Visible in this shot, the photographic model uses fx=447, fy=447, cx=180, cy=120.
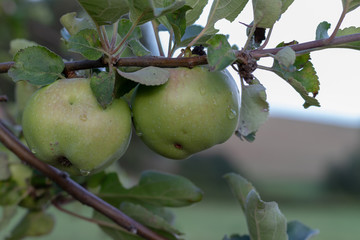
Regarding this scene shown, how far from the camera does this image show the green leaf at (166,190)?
824 millimetres

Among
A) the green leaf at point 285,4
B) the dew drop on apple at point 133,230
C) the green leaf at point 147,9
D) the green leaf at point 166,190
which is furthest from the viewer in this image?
the green leaf at point 166,190

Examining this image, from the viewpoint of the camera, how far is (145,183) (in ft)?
2.82

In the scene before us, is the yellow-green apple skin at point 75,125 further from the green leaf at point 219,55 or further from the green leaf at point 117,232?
the green leaf at point 117,232

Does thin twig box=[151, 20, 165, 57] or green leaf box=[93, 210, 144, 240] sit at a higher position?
thin twig box=[151, 20, 165, 57]

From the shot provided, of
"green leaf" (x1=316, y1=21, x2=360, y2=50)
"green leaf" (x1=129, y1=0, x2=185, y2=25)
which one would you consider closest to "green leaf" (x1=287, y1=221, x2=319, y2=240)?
"green leaf" (x1=316, y1=21, x2=360, y2=50)

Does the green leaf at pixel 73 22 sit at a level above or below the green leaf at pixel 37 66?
above

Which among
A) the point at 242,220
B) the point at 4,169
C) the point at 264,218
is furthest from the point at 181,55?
the point at 242,220

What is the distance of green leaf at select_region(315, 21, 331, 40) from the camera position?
1.92 ft

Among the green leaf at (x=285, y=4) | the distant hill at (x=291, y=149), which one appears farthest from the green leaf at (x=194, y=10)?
the distant hill at (x=291, y=149)

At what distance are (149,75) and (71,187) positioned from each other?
29cm

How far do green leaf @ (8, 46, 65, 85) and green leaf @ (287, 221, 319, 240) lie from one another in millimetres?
503

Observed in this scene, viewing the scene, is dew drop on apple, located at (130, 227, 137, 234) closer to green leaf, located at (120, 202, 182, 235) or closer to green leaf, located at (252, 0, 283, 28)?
green leaf, located at (120, 202, 182, 235)

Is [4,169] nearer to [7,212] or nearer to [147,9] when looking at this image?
[7,212]

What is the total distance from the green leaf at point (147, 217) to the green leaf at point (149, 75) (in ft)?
0.94
